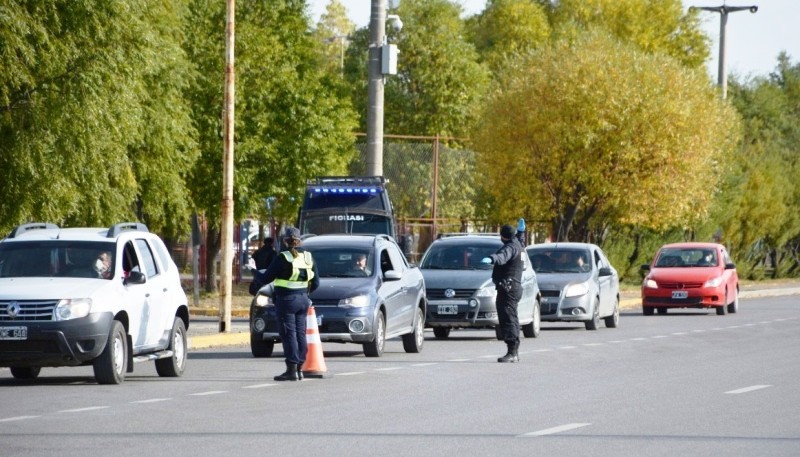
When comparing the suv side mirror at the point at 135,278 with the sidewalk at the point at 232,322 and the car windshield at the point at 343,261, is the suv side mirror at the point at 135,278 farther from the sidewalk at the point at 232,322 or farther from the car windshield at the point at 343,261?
the sidewalk at the point at 232,322

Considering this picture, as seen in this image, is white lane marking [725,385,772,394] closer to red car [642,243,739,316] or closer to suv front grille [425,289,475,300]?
suv front grille [425,289,475,300]

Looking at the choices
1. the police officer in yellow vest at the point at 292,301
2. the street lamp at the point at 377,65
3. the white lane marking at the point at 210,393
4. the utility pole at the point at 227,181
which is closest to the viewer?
the white lane marking at the point at 210,393

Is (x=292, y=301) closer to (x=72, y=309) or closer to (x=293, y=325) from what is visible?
(x=293, y=325)

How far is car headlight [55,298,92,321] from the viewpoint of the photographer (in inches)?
690

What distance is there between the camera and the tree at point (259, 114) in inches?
1748

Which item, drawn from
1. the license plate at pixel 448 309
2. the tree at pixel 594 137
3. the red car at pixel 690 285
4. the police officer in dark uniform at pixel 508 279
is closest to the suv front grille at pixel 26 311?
the police officer in dark uniform at pixel 508 279

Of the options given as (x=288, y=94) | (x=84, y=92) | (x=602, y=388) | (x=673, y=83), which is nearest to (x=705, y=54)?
(x=673, y=83)

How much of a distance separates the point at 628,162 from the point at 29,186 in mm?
24843

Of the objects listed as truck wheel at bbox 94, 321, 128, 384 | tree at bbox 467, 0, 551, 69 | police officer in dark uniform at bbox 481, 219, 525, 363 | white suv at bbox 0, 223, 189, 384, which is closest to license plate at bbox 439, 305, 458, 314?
police officer in dark uniform at bbox 481, 219, 525, 363

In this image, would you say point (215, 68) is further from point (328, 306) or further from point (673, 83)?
point (328, 306)

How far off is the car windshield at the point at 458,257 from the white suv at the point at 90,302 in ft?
29.8

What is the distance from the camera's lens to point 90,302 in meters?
17.7

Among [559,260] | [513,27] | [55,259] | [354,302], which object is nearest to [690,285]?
[559,260]

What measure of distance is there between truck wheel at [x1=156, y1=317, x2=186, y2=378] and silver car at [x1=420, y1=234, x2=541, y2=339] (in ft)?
26.6
